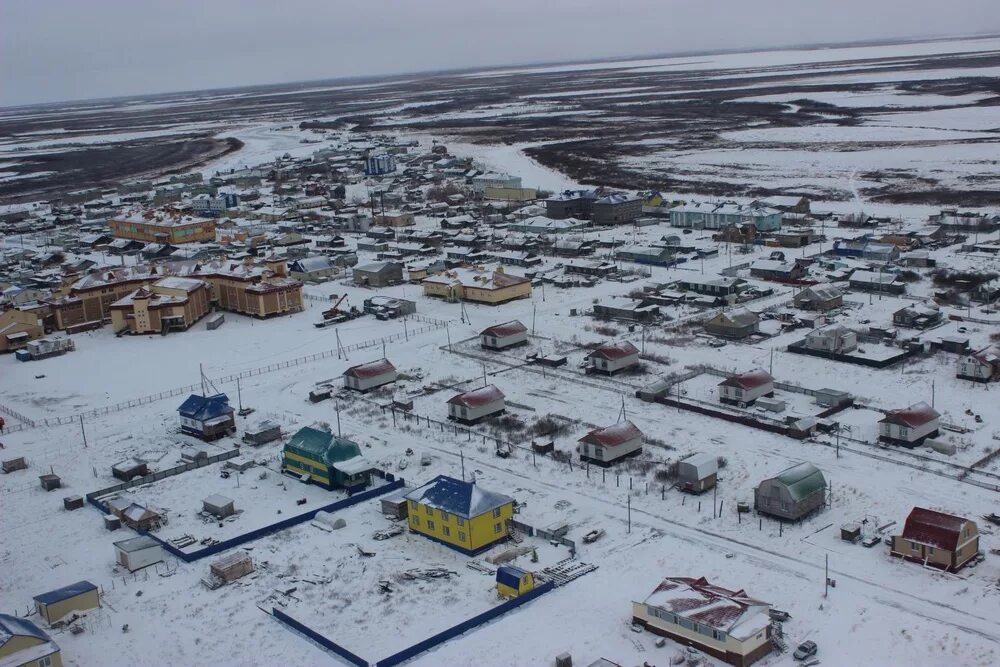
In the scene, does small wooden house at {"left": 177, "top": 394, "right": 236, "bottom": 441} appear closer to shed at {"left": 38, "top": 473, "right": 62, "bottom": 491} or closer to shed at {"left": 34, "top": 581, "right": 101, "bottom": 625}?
shed at {"left": 38, "top": 473, "right": 62, "bottom": 491}

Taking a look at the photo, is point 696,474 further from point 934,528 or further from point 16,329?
point 16,329

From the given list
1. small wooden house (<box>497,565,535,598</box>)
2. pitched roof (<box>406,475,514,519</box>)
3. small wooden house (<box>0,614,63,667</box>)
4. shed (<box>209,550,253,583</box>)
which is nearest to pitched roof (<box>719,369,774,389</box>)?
pitched roof (<box>406,475,514,519</box>)

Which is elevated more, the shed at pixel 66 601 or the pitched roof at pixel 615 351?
the pitched roof at pixel 615 351

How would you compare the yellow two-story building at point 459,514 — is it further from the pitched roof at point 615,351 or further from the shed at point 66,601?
the pitched roof at point 615,351

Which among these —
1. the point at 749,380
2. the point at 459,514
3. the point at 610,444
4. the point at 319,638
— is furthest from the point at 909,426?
the point at 319,638

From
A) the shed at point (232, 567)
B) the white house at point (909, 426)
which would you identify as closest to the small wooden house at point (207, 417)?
the shed at point (232, 567)

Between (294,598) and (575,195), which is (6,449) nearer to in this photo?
(294,598)
